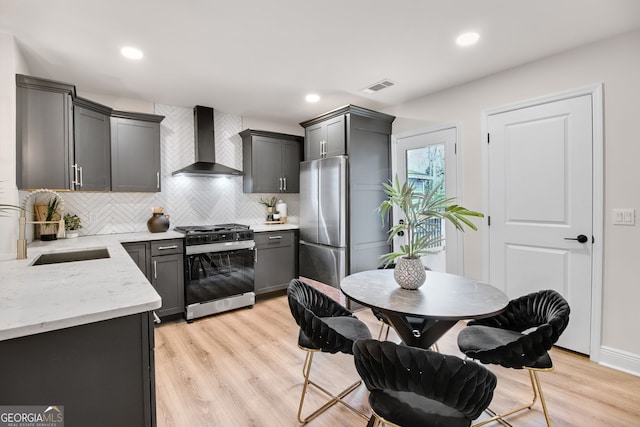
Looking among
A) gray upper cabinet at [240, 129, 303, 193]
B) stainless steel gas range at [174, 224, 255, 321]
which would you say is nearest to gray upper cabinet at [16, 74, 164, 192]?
stainless steel gas range at [174, 224, 255, 321]

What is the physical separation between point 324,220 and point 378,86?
1.66 m

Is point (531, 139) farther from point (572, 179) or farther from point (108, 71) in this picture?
point (108, 71)

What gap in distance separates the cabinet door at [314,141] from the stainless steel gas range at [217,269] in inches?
53.1

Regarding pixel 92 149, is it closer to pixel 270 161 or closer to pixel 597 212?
pixel 270 161

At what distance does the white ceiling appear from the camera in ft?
6.57

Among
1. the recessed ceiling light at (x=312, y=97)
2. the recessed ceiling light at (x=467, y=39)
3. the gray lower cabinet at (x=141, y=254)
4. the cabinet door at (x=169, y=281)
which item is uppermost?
the recessed ceiling light at (x=312, y=97)

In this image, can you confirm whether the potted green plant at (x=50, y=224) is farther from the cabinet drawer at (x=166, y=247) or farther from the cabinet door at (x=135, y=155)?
the cabinet drawer at (x=166, y=247)

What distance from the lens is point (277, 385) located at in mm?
2234

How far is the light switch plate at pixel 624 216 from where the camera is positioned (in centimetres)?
232

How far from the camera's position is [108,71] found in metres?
2.89

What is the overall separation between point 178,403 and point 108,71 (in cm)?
291

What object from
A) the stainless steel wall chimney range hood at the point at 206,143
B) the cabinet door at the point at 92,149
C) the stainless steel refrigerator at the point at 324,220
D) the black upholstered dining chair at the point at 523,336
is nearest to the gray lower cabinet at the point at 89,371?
the black upholstered dining chair at the point at 523,336

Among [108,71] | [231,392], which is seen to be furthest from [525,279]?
[108,71]

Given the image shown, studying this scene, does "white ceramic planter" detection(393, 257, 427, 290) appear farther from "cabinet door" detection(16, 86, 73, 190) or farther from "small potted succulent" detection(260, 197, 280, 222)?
"small potted succulent" detection(260, 197, 280, 222)
